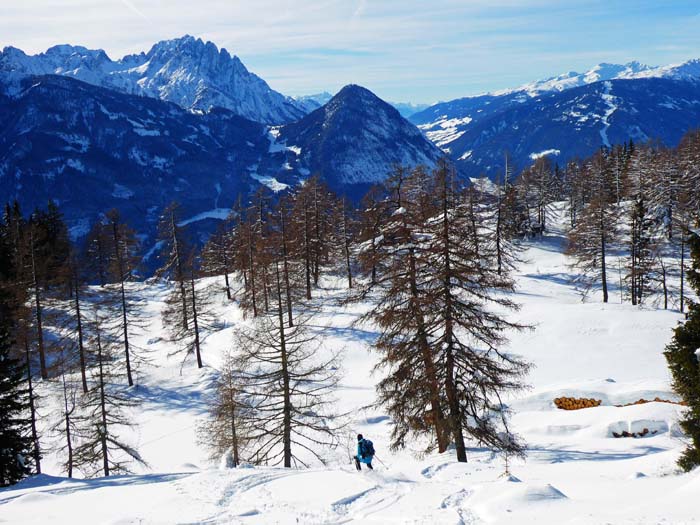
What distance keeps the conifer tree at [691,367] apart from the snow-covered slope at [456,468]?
1043mm

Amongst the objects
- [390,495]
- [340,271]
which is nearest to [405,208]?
[390,495]

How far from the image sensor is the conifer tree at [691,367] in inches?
486

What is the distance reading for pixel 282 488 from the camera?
1178 cm

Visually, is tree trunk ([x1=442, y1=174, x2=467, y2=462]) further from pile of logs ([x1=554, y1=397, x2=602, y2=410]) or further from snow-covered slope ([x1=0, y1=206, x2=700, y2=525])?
pile of logs ([x1=554, y1=397, x2=602, y2=410])

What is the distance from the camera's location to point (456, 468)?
14.5m

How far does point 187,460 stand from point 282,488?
1614cm

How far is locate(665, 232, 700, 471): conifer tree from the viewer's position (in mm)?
12344

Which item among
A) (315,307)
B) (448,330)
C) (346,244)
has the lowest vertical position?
(315,307)

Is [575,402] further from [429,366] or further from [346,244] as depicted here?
[346,244]

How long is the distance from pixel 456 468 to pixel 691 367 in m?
7.49

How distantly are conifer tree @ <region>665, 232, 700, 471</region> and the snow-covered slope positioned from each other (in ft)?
3.42

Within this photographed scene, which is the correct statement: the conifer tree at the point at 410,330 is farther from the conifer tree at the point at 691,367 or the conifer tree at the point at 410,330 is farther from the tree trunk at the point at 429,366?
the conifer tree at the point at 691,367

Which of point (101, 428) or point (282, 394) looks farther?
point (101, 428)

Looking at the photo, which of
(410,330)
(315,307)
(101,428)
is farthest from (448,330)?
(101,428)
